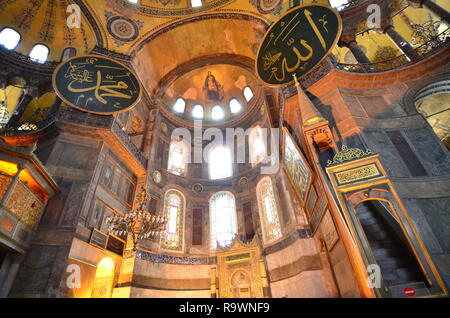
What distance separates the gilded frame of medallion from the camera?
3568 millimetres

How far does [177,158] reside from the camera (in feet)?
45.6

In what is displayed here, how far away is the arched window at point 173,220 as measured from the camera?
10663 mm

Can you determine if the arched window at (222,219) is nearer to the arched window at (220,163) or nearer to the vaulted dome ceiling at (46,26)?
the arched window at (220,163)

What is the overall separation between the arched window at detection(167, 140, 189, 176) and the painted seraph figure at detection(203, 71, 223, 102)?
13.8 feet

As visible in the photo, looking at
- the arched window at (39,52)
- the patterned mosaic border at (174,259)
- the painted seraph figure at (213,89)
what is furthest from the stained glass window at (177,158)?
the arched window at (39,52)

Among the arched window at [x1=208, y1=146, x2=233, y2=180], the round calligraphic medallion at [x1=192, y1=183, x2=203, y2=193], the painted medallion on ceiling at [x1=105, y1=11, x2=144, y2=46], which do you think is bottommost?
the round calligraphic medallion at [x1=192, y1=183, x2=203, y2=193]

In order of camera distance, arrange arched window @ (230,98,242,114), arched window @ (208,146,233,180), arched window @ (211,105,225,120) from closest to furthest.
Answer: arched window @ (208,146,233,180) < arched window @ (230,98,242,114) < arched window @ (211,105,225,120)

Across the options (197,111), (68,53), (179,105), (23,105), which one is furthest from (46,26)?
(197,111)

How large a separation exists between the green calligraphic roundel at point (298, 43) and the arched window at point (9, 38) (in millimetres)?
12831

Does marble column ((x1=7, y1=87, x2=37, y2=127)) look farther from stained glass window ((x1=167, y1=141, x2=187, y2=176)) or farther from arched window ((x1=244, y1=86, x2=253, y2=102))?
arched window ((x1=244, y1=86, x2=253, y2=102))

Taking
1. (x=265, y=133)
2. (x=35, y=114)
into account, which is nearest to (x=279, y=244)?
(x=265, y=133)

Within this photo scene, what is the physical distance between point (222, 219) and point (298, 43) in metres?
8.92

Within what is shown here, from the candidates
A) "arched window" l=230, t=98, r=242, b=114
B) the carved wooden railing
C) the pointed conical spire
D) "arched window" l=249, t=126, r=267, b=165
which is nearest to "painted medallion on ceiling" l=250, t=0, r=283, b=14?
"arched window" l=230, t=98, r=242, b=114
